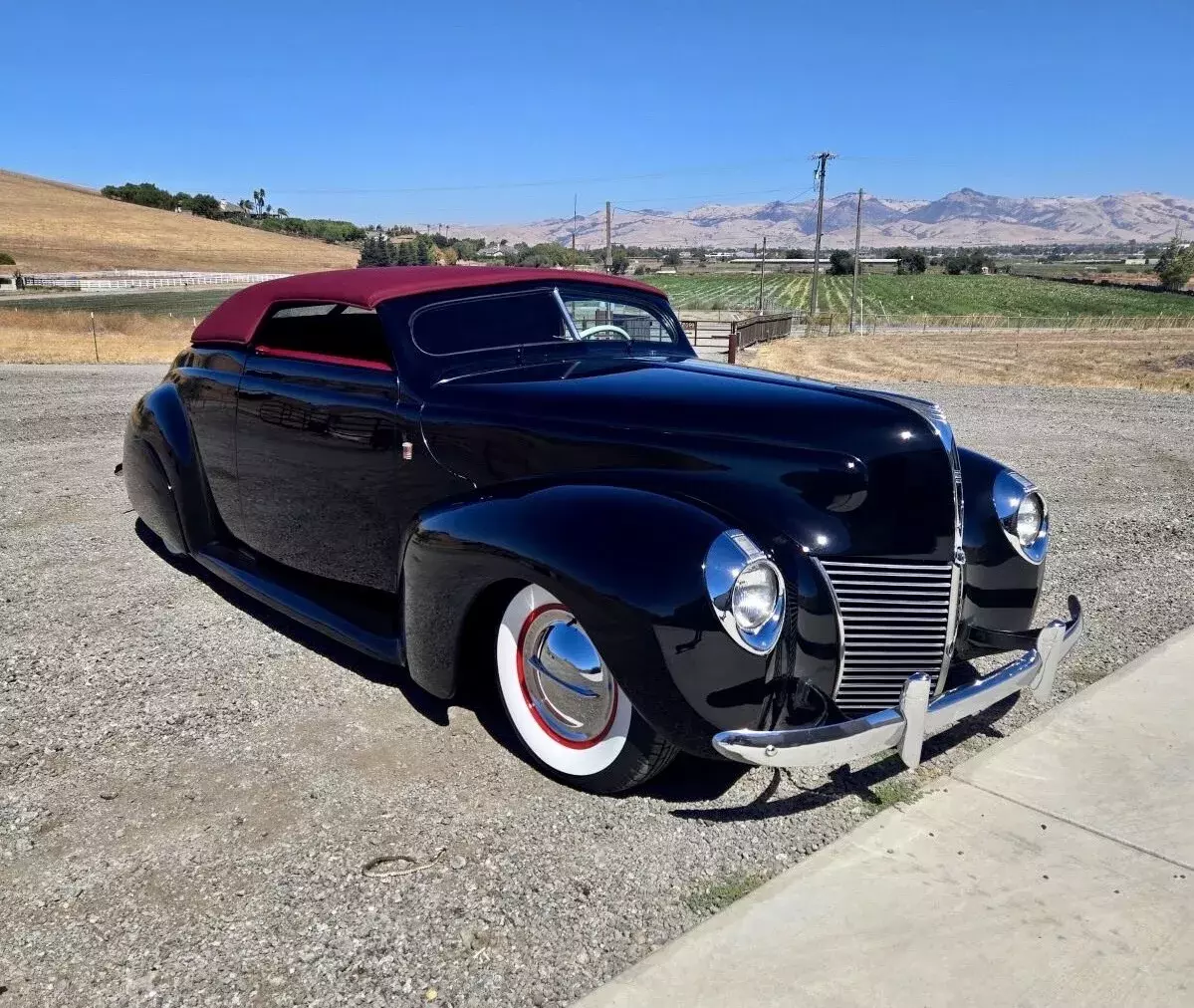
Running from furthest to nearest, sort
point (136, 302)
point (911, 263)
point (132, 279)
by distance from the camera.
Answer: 1. point (911, 263)
2. point (132, 279)
3. point (136, 302)

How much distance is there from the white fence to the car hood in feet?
189

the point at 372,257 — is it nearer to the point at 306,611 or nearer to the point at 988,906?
the point at 306,611

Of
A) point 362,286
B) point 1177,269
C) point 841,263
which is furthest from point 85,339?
point 1177,269

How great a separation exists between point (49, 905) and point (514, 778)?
132 centimetres

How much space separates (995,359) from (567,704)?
2944cm

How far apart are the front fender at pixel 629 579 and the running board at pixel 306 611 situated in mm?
469

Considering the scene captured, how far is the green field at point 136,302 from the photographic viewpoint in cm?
3903

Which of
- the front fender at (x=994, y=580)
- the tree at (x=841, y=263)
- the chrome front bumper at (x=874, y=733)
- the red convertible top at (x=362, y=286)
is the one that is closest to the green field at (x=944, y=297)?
the tree at (x=841, y=263)

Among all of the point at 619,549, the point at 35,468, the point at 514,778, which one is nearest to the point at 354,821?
the point at 514,778

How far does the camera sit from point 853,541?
104 inches

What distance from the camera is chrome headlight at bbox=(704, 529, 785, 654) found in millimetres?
2414

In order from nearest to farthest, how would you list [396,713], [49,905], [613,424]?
[49,905]
[613,424]
[396,713]

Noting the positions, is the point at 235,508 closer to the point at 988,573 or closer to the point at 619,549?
the point at 619,549

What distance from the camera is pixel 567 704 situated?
114 inches
